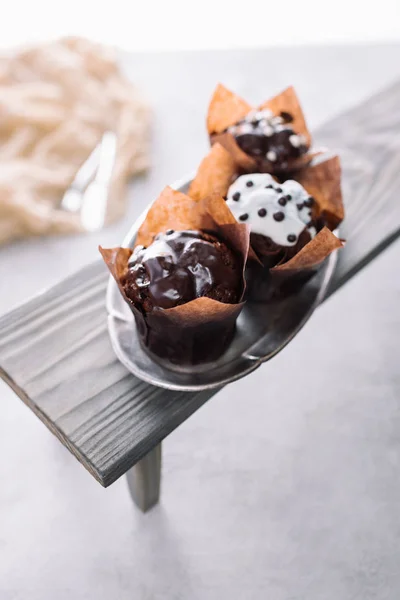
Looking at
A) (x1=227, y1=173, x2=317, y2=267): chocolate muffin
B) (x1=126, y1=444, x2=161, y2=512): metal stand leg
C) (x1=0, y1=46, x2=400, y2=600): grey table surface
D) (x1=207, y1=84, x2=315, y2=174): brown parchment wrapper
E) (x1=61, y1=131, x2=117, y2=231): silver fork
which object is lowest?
(x1=0, y1=46, x2=400, y2=600): grey table surface

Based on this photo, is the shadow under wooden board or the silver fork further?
the silver fork

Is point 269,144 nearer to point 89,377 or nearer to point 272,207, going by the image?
point 272,207

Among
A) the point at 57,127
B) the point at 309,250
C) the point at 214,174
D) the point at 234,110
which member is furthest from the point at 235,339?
the point at 57,127

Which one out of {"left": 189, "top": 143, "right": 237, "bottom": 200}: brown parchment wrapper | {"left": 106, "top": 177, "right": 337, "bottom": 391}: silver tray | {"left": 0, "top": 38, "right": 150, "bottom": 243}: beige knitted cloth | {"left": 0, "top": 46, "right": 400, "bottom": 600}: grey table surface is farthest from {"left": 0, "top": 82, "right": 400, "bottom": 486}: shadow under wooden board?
{"left": 0, "top": 38, "right": 150, "bottom": 243}: beige knitted cloth

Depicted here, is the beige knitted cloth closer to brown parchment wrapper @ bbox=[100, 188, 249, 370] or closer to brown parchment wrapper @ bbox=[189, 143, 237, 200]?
brown parchment wrapper @ bbox=[189, 143, 237, 200]

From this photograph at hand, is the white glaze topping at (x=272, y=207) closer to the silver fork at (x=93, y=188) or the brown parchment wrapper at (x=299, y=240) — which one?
the brown parchment wrapper at (x=299, y=240)

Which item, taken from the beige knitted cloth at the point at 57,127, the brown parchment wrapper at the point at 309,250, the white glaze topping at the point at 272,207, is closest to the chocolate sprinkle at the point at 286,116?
the brown parchment wrapper at the point at 309,250
